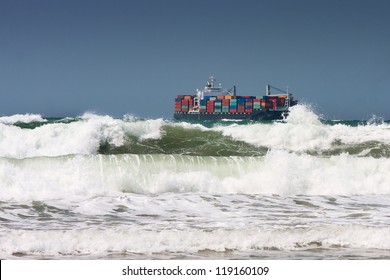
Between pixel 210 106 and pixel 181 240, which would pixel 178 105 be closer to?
pixel 210 106

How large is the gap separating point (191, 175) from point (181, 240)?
7.68 metres

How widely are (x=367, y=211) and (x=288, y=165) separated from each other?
5.41 m

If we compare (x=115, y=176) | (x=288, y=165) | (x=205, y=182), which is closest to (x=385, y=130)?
(x=288, y=165)

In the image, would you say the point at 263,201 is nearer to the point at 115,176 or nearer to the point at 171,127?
the point at 115,176

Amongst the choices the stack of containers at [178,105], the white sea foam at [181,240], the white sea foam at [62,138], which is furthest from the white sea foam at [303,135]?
the stack of containers at [178,105]

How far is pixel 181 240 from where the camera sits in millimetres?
9164

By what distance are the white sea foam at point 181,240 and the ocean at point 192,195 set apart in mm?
16

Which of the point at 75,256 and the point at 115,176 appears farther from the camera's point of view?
the point at 115,176

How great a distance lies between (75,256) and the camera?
8367mm

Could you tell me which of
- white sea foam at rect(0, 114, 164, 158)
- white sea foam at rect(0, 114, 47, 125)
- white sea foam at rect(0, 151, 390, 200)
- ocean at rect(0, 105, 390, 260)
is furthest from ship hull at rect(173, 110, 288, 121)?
white sea foam at rect(0, 151, 390, 200)

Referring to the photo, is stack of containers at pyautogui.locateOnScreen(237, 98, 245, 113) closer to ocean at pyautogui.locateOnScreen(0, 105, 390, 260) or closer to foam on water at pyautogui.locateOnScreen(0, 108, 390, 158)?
foam on water at pyautogui.locateOnScreen(0, 108, 390, 158)

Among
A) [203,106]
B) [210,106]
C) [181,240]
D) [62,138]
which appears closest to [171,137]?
[62,138]

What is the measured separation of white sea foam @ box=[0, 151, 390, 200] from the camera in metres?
15.0

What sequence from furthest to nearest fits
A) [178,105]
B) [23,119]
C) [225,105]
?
1. [178,105]
2. [225,105]
3. [23,119]
